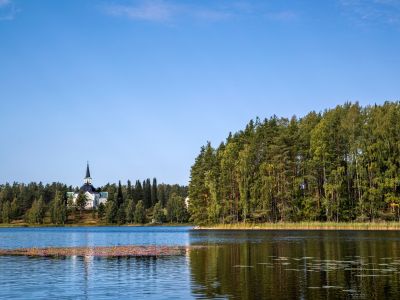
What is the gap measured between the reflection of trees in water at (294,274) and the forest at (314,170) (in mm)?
60249

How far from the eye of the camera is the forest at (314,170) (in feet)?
370

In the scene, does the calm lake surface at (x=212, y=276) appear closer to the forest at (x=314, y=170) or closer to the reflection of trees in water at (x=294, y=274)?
the reflection of trees in water at (x=294, y=274)

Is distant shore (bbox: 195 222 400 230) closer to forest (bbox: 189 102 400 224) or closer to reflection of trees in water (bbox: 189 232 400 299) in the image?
forest (bbox: 189 102 400 224)

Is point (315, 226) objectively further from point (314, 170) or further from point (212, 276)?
point (212, 276)

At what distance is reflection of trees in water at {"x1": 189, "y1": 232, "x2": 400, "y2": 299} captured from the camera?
93.2ft

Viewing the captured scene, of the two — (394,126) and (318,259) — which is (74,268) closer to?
(318,259)

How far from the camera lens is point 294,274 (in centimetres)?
→ 3600

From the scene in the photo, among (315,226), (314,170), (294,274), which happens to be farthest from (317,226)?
(294,274)

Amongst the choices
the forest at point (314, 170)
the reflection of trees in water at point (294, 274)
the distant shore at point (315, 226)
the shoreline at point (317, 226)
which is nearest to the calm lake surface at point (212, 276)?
the reflection of trees in water at point (294, 274)

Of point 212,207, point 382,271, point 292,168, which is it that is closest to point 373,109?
point 292,168

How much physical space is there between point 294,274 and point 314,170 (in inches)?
3509

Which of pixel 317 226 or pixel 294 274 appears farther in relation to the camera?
pixel 317 226

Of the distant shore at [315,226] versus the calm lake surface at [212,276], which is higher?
the distant shore at [315,226]

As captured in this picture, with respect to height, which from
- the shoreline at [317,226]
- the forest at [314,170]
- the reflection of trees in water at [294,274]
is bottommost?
the reflection of trees in water at [294,274]
